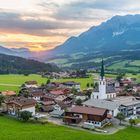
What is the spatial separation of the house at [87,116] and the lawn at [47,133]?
453 centimetres

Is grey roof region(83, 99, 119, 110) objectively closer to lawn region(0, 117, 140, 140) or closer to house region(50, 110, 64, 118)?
house region(50, 110, 64, 118)

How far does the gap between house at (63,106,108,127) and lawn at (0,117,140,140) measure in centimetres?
453

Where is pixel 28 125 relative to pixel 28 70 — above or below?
Result: below

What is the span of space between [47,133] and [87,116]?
13.3 metres

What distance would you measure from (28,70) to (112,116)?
422ft

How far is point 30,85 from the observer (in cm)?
11000

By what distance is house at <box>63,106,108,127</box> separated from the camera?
57.1m

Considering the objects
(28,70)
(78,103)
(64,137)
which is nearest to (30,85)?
(78,103)

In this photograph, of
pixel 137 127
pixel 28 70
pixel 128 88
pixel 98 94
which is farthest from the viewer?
pixel 28 70

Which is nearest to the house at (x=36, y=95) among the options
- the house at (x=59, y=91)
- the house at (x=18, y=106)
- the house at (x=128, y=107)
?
the house at (x=59, y=91)

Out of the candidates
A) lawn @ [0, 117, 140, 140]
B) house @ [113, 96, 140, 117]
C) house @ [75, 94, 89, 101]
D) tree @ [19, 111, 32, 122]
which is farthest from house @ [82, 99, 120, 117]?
tree @ [19, 111, 32, 122]

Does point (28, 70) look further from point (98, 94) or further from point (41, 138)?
point (41, 138)

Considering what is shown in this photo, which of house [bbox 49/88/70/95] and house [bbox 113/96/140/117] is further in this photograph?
house [bbox 49/88/70/95]

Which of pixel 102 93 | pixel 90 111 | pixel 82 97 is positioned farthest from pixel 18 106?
pixel 82 97
